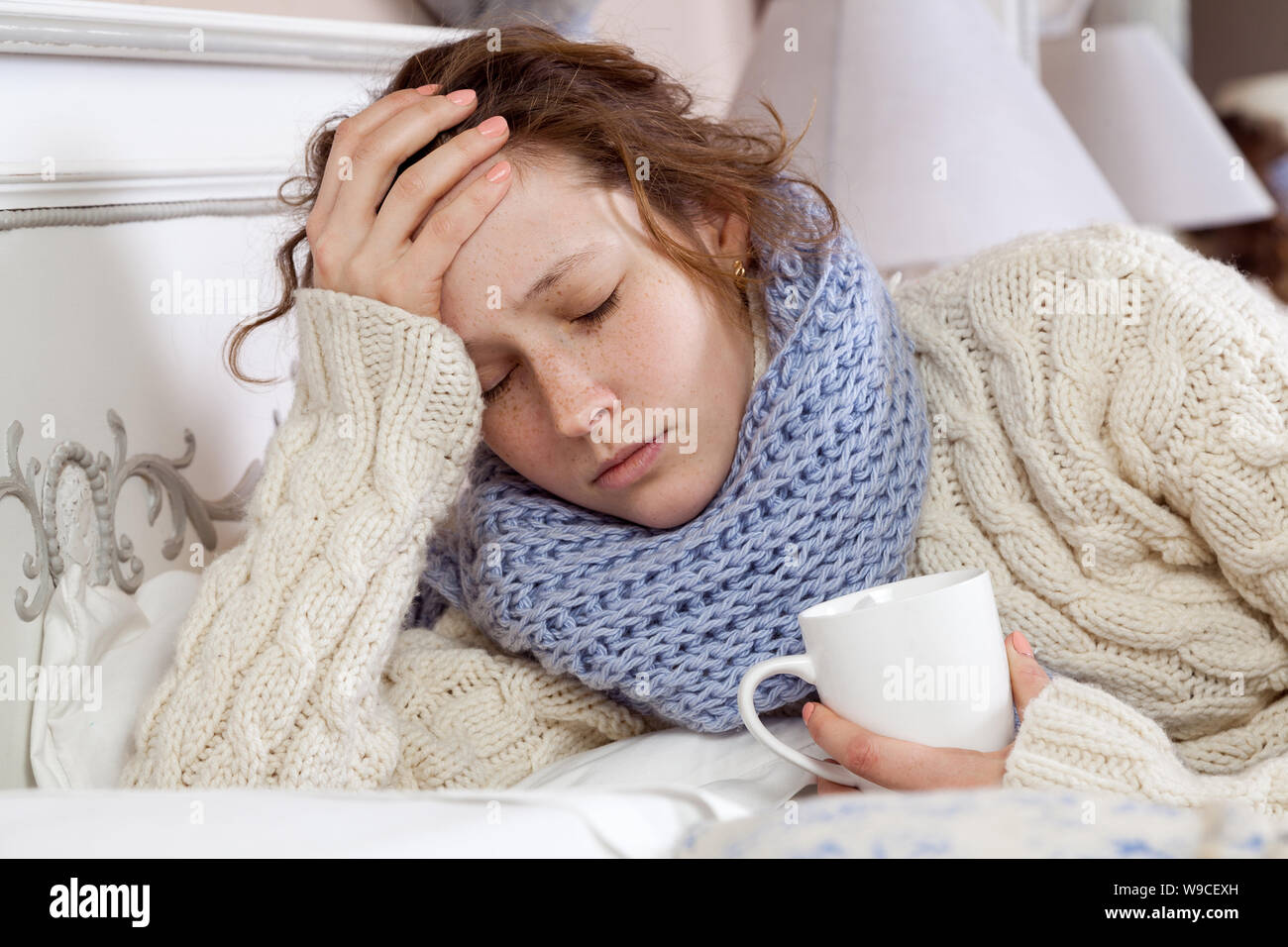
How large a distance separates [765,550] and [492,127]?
359 mm

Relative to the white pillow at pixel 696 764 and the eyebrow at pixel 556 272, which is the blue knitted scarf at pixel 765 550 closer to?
the white pillow at pixel 696 764

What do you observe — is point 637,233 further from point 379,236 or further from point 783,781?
point 783,781

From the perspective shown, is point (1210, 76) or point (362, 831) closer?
point (362, 831)

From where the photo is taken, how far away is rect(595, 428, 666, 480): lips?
81cm

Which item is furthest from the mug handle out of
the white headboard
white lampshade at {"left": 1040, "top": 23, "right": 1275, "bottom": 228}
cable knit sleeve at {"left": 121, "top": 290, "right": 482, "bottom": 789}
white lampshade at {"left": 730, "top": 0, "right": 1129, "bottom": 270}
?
white lampshade at {"left": 1040, "top": 23, "right": 1275, "bottom": 228}

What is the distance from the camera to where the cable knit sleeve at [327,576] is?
76cm

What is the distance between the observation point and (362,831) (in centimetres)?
48

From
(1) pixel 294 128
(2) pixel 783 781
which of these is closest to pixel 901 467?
(2) pixel 783 781

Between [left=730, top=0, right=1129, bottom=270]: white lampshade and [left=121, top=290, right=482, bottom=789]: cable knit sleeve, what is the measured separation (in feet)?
2.91

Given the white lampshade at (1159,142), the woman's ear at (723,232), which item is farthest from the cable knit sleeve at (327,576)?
the white lampshade at (1159,142)

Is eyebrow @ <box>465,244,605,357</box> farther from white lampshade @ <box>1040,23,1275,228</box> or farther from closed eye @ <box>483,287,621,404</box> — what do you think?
white lampshade @ <box>1040,23,1275,228</box>

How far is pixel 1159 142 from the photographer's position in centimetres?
218

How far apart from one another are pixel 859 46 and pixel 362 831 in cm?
144

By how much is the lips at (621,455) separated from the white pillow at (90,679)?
1.18 feet
